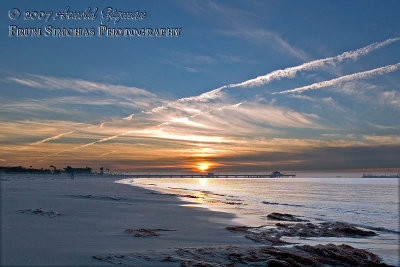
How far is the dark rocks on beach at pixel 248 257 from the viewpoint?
28.5ft

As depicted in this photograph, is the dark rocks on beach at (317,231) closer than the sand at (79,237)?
No

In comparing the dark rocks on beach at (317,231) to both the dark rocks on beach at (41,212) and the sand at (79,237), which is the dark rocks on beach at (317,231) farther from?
the dark rocks on beach at (41,212)

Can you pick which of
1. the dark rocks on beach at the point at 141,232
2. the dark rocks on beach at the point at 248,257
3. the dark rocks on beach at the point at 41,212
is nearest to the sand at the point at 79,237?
the dark rocks on beach at the point at 41,212

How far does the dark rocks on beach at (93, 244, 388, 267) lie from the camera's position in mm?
8678

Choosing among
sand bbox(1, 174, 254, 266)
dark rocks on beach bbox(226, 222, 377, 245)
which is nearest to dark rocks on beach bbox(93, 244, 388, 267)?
sand bbox(1, 174, 254, 266)

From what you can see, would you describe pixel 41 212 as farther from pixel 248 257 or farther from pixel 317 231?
pixel 317 231

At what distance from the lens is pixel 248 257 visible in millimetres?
9711

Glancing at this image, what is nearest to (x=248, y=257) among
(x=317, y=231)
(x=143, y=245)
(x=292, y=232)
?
(x=143, y=245)

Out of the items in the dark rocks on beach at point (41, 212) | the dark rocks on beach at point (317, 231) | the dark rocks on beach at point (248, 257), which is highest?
the dark rocks on beach at point (41, 212)

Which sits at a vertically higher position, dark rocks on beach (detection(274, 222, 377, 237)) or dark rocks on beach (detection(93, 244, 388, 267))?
dark rocks on beach (detection(93, 244, 388, 267))

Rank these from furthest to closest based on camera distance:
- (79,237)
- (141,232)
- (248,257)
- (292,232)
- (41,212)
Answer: (292,232) → (41,212) → (141,232) → (79,237) → (248,257)

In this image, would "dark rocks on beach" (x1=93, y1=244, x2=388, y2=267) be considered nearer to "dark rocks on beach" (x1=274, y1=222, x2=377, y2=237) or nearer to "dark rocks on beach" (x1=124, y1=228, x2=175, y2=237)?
"dark rocks on beach" (x1=124, y1=228, x2=175, y2=237)

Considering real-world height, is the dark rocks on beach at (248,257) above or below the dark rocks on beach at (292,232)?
above

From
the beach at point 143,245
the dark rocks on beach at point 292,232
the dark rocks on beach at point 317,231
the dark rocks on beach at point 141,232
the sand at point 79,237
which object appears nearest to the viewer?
the sand at point 79,237
